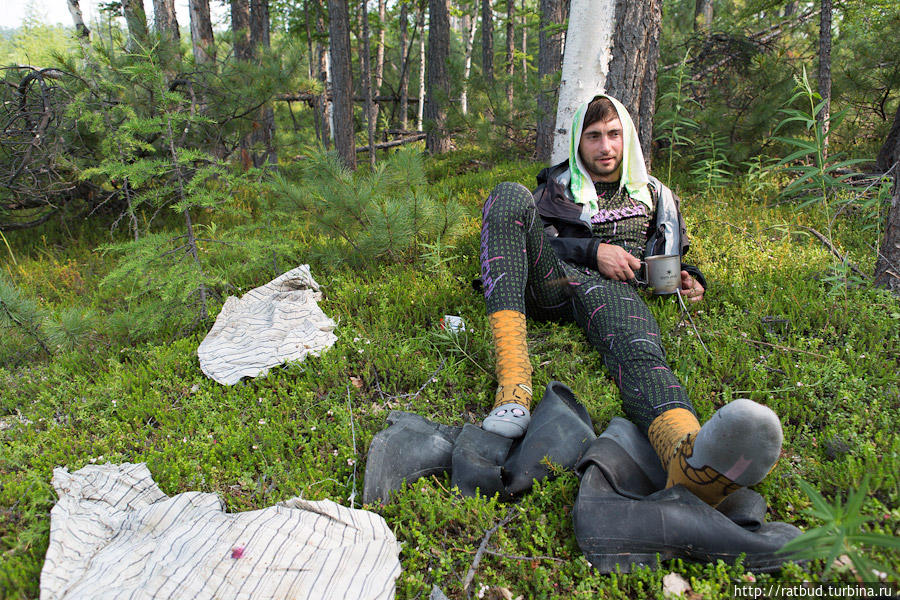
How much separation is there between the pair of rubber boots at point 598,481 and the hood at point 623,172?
1.35 m

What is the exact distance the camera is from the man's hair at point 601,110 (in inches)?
116

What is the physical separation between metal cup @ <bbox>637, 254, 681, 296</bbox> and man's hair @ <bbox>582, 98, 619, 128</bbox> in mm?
906

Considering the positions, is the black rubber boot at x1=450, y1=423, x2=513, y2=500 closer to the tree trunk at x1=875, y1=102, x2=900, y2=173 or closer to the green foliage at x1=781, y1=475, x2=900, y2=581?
the green foliage at x1=781, y1=475, x2=900, y2=581

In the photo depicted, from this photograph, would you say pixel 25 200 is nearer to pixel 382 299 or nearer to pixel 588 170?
pixel 382 299

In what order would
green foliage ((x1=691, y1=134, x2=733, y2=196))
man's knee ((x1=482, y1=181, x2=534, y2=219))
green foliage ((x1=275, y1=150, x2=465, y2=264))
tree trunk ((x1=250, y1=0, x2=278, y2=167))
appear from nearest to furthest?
man's knee ((x1=482, y1=181, x2=534, y2=219)) → green foliage ((x1=275, y1=150, x2=465, y2=264)) → green foliage ((x1=691, y1=134, x2=733, y2=196)) → tree trunk ((x1=250, y1=0, x2=278, y2=167))

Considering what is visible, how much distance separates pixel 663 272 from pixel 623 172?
687mm

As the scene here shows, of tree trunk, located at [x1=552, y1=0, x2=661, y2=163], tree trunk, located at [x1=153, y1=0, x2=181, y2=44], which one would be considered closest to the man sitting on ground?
tree trunk, located at [x1=552, y1=0, x2=661, y2=163]

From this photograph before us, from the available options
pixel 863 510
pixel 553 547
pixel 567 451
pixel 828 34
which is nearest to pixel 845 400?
pixel 863 510

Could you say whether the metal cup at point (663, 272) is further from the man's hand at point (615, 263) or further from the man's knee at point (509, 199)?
the man's knee at point (509, 199)

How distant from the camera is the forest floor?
5.92 ft

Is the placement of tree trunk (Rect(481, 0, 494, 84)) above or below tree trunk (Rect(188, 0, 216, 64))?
above

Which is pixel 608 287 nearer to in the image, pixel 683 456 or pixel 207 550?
pixel 683 456

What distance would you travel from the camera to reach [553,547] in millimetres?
1839

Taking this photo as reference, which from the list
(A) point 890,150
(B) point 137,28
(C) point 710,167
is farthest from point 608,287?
(B) point 137,28
